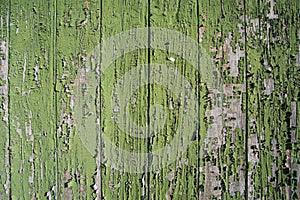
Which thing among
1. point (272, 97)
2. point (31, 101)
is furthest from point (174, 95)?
point (31, 101)

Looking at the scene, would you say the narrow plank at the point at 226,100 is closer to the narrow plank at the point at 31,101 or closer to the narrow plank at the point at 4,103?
the narrow plank at the point at 31,101

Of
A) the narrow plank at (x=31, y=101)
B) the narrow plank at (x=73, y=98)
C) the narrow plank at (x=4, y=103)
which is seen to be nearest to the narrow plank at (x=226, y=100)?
the narrow plank at (x=73, y=98)

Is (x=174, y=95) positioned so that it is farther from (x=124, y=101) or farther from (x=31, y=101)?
(x=31, y=101)

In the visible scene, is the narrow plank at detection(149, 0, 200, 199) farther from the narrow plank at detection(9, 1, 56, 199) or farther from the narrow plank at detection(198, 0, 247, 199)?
the narrow plank at detection(9, 1, 56, 199)

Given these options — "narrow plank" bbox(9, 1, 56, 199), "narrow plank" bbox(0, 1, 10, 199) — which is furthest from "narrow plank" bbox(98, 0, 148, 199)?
"narrow plank" bbox(0, 1, 10, 199)

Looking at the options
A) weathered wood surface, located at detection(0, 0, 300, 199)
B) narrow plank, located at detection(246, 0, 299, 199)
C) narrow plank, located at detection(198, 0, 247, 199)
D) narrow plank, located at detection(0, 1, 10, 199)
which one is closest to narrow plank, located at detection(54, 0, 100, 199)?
weathered wood surface, located at detection(0, 0, 300, 199)
